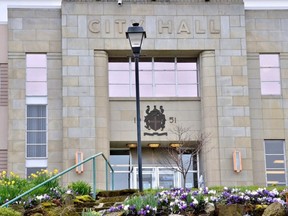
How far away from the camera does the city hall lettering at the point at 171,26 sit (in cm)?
3212

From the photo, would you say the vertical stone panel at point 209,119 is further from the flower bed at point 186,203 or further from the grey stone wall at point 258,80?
the flower bed at point 186,203

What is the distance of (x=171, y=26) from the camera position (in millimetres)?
32406

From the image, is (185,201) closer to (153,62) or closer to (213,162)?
(213,162)

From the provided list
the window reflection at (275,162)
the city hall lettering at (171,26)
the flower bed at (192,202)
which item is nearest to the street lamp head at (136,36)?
the flower bed at (192,202)

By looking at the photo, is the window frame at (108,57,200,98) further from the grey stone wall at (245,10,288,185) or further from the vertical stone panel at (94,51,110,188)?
the grey stone wall at (245,10,288,185)

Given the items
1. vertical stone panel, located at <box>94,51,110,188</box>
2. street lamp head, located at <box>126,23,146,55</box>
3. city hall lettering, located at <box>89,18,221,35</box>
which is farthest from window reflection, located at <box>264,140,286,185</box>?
street lamp head, located at <box>126,23,146,55</box>

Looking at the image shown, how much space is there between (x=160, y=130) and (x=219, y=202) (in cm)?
1860

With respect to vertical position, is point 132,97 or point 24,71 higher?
point 24,71

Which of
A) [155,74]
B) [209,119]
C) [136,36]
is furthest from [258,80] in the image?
[136,36]

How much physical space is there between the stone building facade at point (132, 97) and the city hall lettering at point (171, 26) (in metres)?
0.05

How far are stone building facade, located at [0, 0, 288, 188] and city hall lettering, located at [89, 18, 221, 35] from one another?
0.05 meters

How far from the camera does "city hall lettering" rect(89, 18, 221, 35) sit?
105 feet

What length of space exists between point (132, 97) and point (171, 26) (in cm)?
372

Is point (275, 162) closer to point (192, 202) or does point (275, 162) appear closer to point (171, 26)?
point (171, 26)
